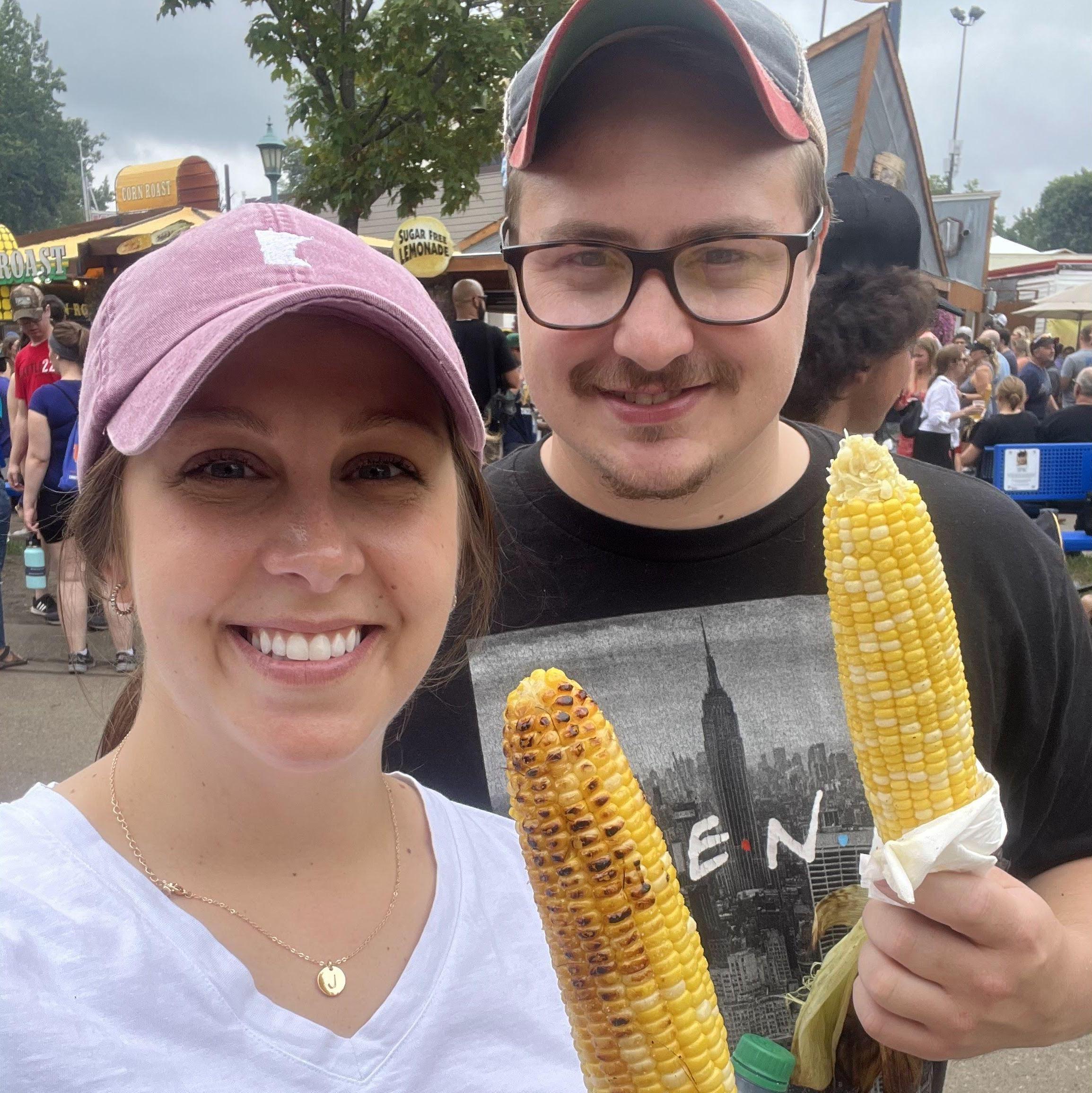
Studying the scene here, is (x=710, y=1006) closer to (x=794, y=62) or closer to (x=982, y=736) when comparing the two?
(x=982, y=736)

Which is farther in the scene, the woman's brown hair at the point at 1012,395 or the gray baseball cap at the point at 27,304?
the woman's brown hair at the point at 1012,395

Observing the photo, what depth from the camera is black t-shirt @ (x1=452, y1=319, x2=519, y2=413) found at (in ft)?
30.4

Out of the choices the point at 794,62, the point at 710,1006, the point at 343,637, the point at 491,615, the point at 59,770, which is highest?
the point at 794,62

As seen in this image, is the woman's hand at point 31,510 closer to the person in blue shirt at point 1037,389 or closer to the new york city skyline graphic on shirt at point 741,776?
the new york city skyline graphic on shirt at point 741,776

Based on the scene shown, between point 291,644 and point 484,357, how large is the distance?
27.9 ft

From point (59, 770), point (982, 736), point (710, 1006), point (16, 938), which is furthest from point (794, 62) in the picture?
point (59, 770)

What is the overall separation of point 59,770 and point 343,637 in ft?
15.9

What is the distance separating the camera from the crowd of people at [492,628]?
42.6 inches

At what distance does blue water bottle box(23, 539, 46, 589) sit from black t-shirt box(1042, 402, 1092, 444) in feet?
28.3

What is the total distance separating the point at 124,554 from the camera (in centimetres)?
122

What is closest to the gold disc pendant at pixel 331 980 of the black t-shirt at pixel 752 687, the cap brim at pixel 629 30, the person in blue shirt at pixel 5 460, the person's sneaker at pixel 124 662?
the black t-shirt at pixel 752 687

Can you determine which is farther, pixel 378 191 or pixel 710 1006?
pixel 378 191

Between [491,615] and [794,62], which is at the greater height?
[794,62]

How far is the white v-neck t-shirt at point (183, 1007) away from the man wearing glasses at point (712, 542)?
405 millimetres
